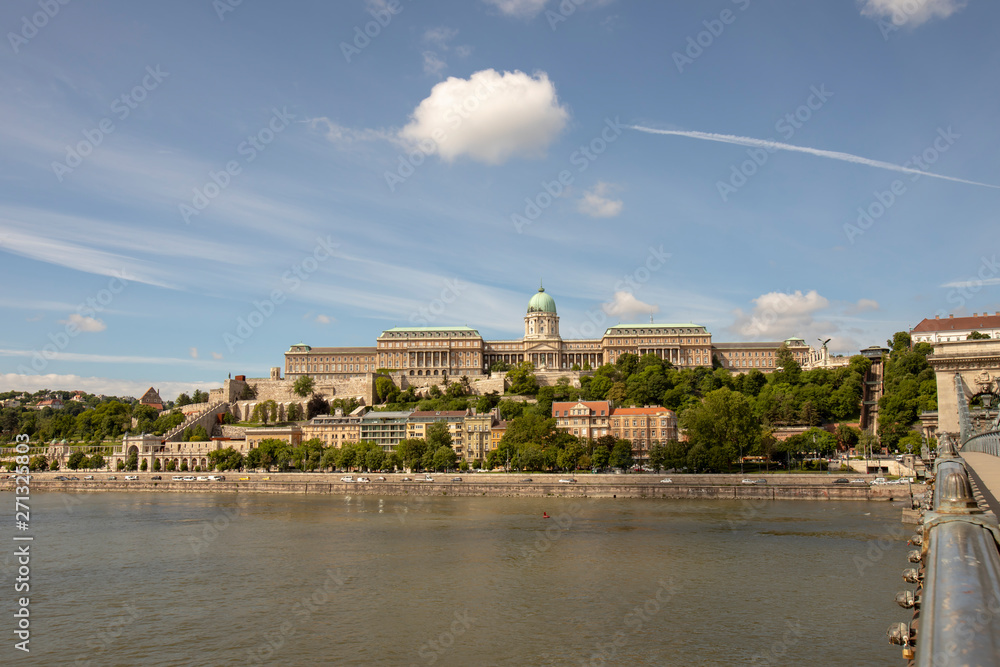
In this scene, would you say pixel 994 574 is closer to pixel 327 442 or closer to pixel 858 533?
pixel 858 533

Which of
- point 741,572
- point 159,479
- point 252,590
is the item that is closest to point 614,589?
point 741,572

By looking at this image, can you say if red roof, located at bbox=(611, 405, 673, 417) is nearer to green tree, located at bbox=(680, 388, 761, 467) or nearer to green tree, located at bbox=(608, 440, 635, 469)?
green tree, located at bbox=(608, 440, 635, 469)

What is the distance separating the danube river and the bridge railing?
12585 mm

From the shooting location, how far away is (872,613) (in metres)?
18.4

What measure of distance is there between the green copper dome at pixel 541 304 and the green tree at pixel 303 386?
3360 centimetres

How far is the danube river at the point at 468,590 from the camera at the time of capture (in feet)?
53.1

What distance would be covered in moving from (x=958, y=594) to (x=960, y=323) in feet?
265

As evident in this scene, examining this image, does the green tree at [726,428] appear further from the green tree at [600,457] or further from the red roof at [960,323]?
the red roof at [960,323]

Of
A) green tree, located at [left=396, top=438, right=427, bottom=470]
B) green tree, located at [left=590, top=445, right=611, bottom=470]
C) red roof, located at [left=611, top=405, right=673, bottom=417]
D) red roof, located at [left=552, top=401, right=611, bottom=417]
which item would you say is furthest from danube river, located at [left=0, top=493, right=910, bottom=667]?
red roof, located at [left=552, top=401, right=611, bottom=417]

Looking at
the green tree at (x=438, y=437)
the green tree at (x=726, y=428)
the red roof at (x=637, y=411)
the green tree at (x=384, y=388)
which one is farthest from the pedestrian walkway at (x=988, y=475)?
the green tree at (x=384, y=388)

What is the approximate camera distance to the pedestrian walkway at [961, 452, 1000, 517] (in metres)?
6.81

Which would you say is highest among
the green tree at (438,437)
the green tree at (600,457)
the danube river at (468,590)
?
the green tree at (438,437)

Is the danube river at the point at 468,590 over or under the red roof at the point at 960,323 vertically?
under

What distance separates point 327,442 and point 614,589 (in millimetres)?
58862
